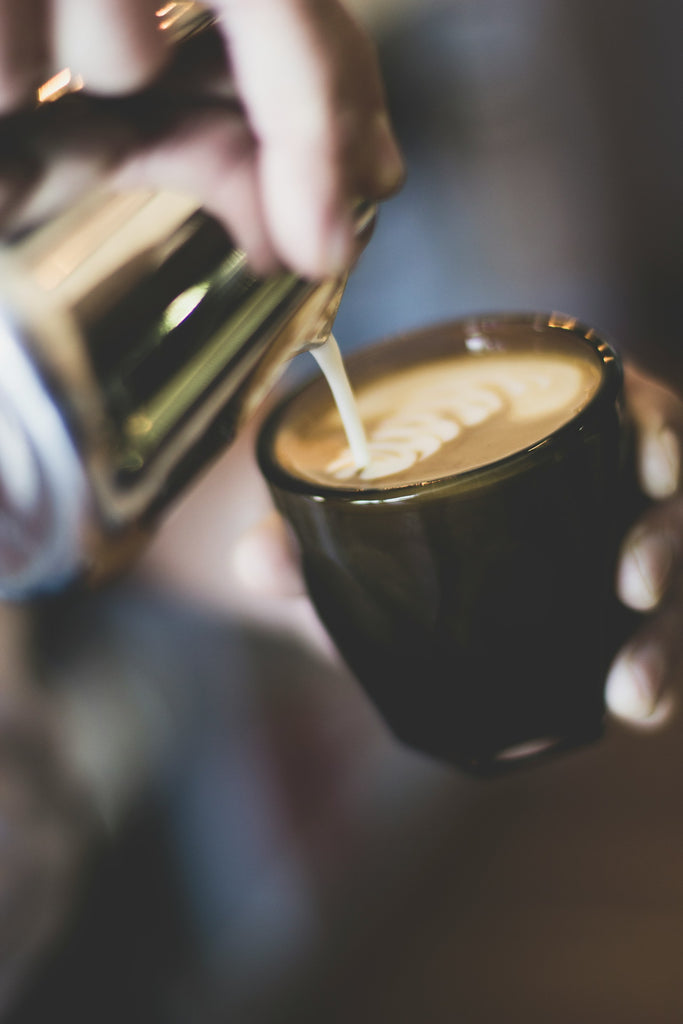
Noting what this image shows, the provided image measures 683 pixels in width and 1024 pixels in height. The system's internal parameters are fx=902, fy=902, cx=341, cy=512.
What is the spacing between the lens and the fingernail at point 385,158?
1.49ft

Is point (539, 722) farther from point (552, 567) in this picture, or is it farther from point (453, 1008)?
point (453, 1008)

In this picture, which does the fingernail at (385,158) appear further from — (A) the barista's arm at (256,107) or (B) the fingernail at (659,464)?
(B) the fingernail at (659,464)

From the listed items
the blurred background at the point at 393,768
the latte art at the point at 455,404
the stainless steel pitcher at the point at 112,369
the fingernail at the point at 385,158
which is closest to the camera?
the stainless steel pitcher at the point at 112,369

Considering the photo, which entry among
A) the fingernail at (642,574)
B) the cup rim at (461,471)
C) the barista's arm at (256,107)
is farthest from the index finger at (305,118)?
the fingernail at (642,574)

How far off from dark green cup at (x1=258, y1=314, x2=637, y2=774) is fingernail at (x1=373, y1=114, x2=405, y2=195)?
16 cm

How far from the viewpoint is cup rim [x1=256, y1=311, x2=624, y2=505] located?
48cm

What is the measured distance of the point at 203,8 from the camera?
17.9 inches

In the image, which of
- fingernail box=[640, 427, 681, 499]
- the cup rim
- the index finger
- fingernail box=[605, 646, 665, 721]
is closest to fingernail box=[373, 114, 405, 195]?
the index finger

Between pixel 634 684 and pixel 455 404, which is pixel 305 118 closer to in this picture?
pixel 455 404

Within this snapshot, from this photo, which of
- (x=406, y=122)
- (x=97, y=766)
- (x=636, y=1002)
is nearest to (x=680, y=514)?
(x=636, y=1002)

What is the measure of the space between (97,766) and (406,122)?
3.67 ft

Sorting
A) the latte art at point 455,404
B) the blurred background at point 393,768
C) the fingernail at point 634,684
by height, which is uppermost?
the latte art at point 455,404

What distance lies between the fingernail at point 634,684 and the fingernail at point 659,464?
0.12 meters

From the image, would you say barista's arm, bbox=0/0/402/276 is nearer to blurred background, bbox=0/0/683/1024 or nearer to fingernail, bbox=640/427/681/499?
fingernail, bbox=640/427/681/499
